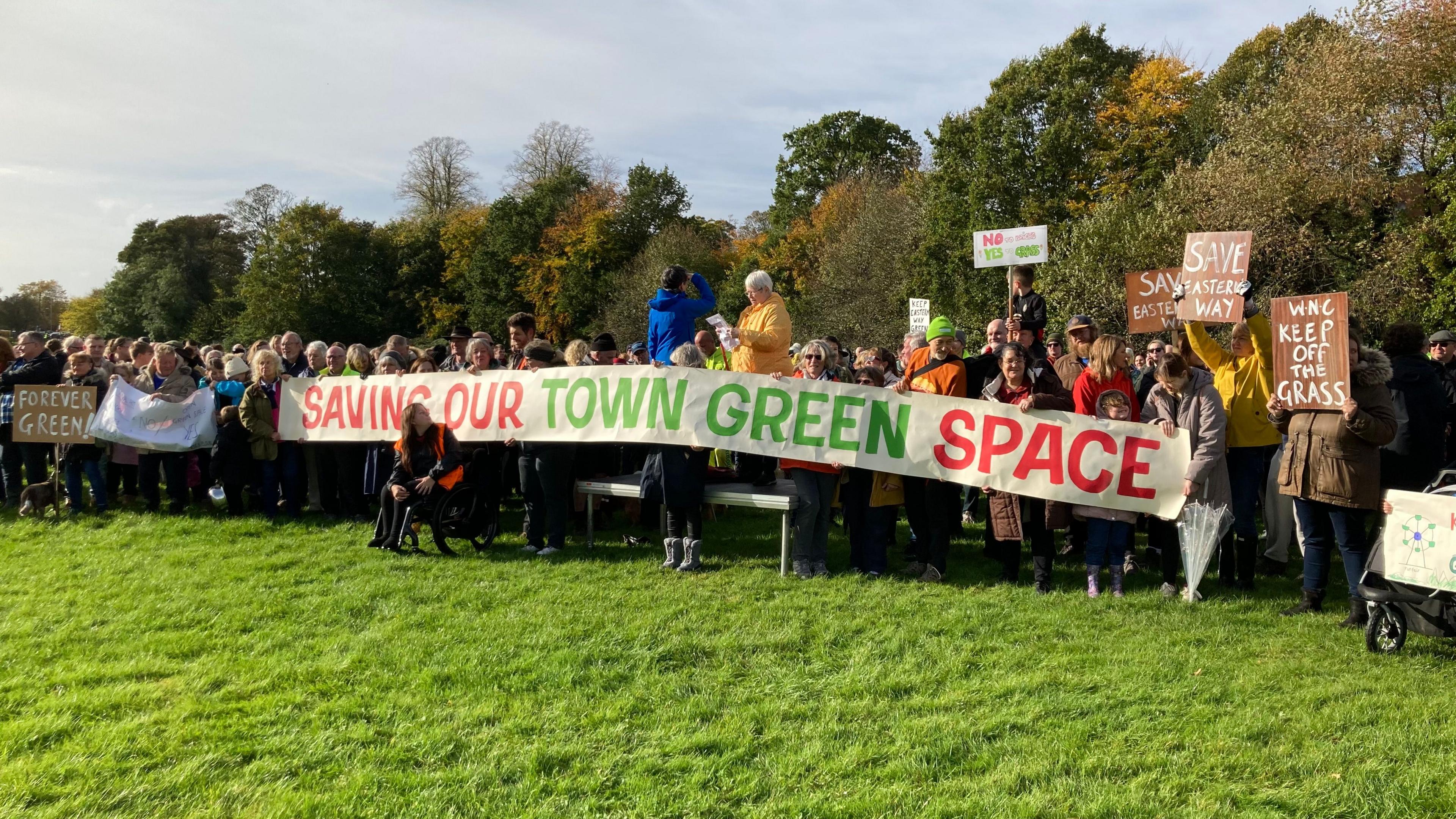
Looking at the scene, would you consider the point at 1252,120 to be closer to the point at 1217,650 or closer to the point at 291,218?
the point at 1217,650

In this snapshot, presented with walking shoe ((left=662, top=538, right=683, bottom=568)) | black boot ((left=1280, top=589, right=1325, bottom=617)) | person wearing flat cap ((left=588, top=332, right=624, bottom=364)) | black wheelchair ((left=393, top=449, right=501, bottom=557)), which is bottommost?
black boot ((left=1280, top=589, right=1325, bottom=617))

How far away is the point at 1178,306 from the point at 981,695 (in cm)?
398

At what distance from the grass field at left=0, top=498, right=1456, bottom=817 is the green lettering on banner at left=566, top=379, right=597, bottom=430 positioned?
1.46 meters

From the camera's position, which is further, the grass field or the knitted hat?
the knitted hat

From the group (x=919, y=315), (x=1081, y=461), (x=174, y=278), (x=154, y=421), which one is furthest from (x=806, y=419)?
(x=174, y=278)

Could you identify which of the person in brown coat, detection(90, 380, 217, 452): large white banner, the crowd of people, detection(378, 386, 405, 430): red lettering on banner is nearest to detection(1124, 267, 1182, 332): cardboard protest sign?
the crowd of people

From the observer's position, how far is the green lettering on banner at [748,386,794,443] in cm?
788

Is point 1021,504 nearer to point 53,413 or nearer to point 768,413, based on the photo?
point 768,413

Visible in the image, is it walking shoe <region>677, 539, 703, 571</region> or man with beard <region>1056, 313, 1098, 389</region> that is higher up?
man with beard <region>1056, 313, 1098, 389</region>

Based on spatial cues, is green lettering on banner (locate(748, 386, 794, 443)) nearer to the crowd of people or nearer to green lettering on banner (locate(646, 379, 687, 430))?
the crowd of people

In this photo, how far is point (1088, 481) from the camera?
23.5 feet

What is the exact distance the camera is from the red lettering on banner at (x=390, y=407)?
9711 millimetres

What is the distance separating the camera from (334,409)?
33.2ft

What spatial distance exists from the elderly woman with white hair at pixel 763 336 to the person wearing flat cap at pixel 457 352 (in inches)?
138
